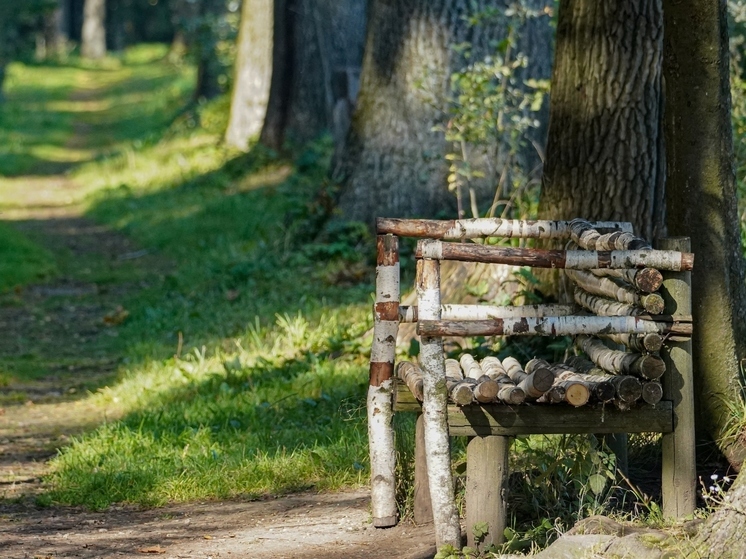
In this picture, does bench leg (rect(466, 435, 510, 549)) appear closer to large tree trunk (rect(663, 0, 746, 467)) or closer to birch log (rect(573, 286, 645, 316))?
birch log (rect(573, 286, 645, 316))

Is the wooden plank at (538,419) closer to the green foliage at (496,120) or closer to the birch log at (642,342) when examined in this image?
the birch log at (642,342)

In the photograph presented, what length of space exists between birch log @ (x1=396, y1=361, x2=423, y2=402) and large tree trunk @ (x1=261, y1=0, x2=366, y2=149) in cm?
941

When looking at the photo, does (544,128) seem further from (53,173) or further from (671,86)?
(53,173)

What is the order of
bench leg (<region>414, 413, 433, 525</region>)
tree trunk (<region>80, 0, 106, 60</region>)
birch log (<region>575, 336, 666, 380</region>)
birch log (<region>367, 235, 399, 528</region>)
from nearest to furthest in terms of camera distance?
birch log (<region>575, 336, 666, 380</region>), birch log (<region>367, 235, 399, 528</region>), bench leg (<region>414, 413, 433, 525</region>), tree trunk (<region>80, 0, 106, 60</region>)

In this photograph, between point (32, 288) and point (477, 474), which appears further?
point (32, 288)

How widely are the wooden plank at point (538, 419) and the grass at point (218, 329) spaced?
1349 mm

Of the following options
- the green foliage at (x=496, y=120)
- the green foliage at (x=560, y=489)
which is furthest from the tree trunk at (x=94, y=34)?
the green foliage at (x=560, y=489)

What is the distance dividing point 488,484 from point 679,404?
0.85m

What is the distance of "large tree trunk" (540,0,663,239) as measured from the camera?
270 inches

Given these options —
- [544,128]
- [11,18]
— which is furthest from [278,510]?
[11,18]

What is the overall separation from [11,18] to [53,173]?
7.24 meters

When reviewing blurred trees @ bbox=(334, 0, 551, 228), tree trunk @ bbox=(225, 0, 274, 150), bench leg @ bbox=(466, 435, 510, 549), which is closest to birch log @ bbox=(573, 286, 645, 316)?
bench leg @ bbox=(466, 435, 510, 549)

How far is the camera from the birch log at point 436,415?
4605mm

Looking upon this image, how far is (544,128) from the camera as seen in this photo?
10672 millimetres
